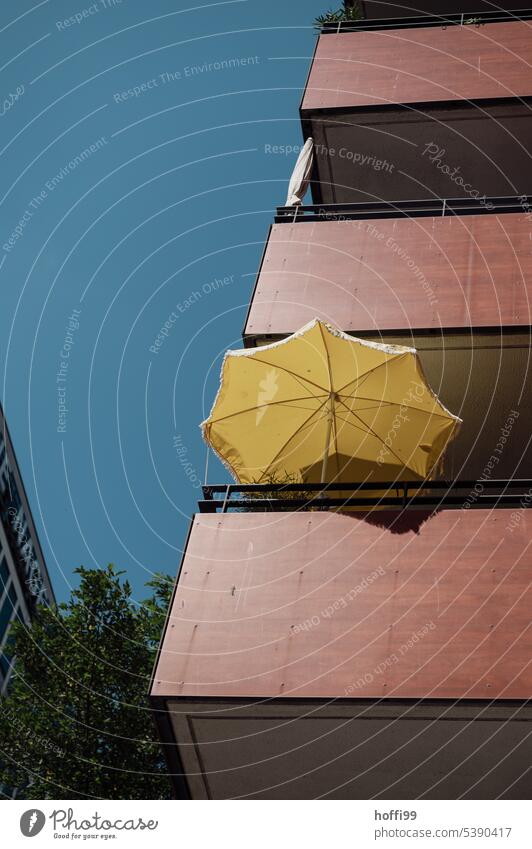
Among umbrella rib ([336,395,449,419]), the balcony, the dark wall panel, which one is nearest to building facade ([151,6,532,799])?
umbrella rib ([336,395,449,419])

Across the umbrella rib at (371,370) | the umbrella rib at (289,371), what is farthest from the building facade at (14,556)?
the umbrella rib at (371,370)

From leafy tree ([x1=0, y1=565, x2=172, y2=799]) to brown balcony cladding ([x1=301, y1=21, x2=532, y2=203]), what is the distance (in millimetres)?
7876

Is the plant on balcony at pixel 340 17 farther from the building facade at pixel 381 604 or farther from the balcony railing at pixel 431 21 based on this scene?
the building facade at pixel 381 604

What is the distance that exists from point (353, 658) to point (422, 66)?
11.9m

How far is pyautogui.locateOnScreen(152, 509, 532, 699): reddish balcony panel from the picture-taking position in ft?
29.9

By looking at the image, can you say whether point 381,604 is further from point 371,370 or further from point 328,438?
point 371,370

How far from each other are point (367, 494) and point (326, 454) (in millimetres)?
971

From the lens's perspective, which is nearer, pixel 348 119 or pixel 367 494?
pixel 367 494

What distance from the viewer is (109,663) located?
53.7 ft

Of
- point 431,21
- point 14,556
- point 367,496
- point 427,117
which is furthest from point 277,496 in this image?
point 14,556

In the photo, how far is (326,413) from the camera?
12461mm
